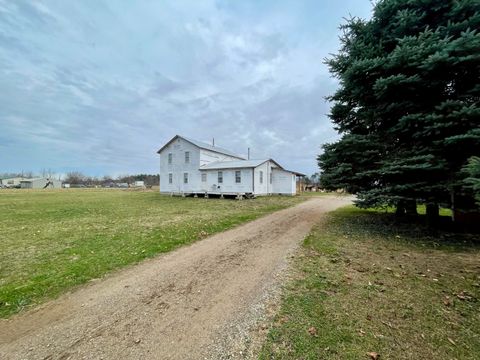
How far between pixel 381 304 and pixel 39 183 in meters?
112

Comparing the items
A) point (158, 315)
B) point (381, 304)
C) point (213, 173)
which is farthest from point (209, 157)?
point (381, 304)

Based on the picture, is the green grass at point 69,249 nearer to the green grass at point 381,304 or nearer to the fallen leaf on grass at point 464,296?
the green grass at point 381,304

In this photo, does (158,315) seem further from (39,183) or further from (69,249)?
(39,183)

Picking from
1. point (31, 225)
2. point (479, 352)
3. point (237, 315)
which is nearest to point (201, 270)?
point (237, 315)

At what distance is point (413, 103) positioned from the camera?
7.98 metres

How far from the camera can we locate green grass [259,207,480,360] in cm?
265

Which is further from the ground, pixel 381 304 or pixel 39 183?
pixel 39 183

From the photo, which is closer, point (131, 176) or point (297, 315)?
point (297, 315)

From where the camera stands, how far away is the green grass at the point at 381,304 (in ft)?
8.70

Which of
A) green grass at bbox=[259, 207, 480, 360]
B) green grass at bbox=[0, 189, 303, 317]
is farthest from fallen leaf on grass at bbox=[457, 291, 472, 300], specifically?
green grass at bbox=[0, 189, 303, 317]

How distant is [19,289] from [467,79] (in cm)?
1321

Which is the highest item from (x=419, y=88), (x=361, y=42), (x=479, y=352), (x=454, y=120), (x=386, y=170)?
(x=361, y=42)

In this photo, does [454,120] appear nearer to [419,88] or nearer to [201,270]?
[419,88]

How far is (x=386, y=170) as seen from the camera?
302 inches
